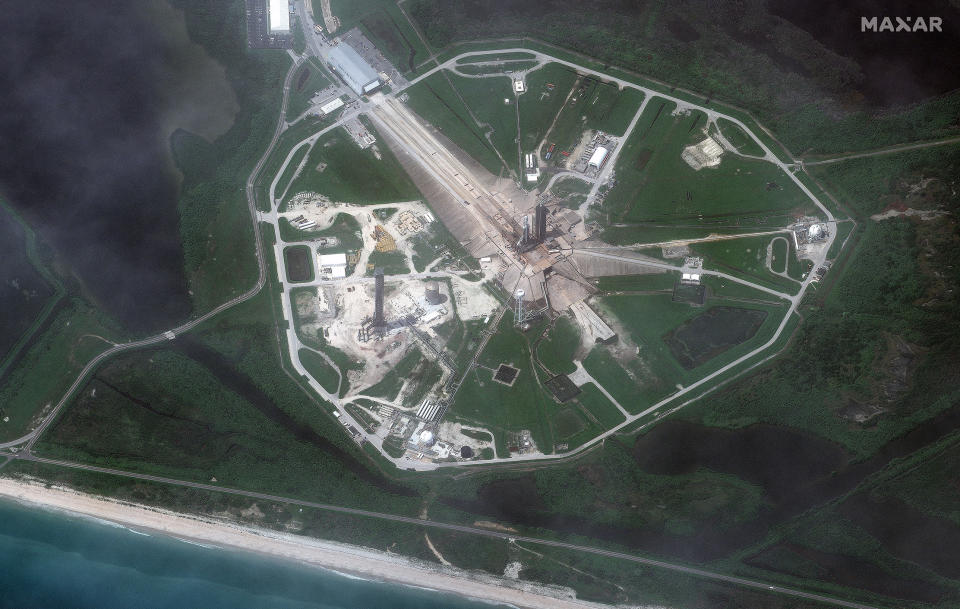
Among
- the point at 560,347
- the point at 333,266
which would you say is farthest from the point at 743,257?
the point at 333,266

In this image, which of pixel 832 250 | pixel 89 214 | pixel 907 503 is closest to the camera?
pixel 907 503

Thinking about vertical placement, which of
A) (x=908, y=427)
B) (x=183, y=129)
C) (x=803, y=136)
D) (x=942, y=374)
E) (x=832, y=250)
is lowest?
(x=908, y=427)

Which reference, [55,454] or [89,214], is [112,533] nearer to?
[55,454]

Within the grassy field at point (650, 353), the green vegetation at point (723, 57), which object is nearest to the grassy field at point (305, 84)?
the green vegetation at point (723, 57)

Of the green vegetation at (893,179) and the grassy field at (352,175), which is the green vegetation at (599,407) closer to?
the grassy field at (352,175)

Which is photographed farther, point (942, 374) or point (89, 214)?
point (89, 214)

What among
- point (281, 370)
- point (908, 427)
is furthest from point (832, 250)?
point (281, 370)

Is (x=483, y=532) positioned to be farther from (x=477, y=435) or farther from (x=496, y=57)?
(x=496, y=57)

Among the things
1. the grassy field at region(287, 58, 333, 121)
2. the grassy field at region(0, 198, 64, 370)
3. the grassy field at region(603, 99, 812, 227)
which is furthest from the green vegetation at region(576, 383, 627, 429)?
the grassy field at region(0, 198, 64, 370)
